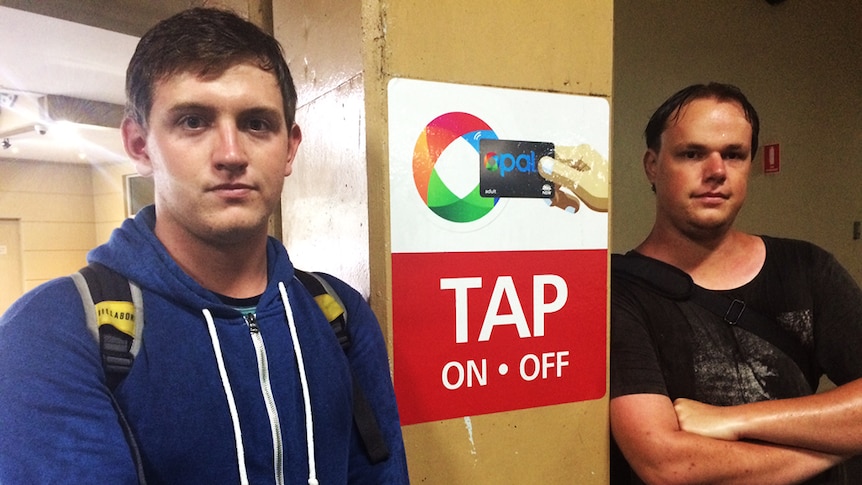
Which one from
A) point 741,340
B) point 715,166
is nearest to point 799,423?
point 741,340

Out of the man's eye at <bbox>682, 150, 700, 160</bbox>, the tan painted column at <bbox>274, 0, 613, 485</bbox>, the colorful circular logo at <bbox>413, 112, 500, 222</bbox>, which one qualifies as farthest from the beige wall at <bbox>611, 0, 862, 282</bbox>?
the colorful circular logo at <bbox>413, 112, 500, 222</bbox>

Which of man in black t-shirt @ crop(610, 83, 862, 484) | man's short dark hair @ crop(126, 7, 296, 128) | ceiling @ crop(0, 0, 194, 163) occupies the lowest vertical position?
man in black t-shirt @ crop(610, 83, 862, 484)

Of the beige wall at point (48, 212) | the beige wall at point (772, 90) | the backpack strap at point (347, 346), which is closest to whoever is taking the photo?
the backpack strap at point (347, 346)

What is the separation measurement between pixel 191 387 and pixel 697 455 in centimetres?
98

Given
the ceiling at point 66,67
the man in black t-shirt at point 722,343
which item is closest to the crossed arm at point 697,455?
the man in black t-shirt at point 722,343

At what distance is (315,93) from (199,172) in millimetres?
490

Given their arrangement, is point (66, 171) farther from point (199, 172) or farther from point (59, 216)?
point (199, 172)

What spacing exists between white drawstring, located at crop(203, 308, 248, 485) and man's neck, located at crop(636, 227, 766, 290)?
1.11 metres

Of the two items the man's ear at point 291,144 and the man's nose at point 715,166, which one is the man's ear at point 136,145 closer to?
the man's ear at point 291,144

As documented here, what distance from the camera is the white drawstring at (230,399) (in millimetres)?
754

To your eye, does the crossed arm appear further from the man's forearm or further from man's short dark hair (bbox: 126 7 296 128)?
man's short dark hair (bbox: 126 7 296 128)

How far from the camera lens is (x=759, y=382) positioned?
1282mm

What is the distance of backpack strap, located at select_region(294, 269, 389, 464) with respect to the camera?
2.90 ft

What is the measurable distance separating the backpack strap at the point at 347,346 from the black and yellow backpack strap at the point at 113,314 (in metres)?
0.27
